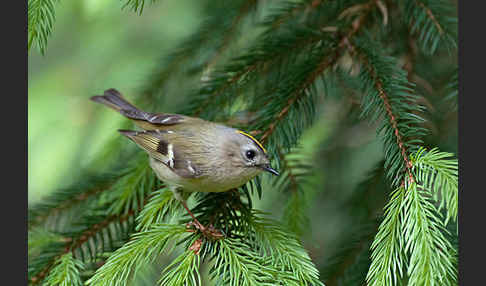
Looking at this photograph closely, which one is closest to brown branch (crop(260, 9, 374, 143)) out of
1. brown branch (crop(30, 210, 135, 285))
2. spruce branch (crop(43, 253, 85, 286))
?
brown branch (crop(30, 210, 135, 285))

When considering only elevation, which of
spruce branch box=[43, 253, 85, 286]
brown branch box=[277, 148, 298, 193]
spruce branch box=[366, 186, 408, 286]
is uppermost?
brown branch box=[277, 148, 298, 193]

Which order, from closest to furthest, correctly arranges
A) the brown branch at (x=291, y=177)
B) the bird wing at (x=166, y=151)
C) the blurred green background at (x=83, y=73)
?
the bird wing at (x=166, y=151)
the brown branch at (x=291, y=177)
the blurred green background at (x=83, y=73)

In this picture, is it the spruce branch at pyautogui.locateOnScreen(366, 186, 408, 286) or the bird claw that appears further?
the bird claw

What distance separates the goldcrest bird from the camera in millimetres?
1645

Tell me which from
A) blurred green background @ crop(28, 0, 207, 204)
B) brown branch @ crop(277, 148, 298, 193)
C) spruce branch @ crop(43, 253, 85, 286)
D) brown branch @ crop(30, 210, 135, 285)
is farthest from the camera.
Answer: blurred green background @ crop(28, 0, 207, 204)

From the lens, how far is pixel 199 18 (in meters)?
2.48

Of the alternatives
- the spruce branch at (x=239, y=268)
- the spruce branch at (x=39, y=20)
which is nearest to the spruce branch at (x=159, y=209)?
the spruce branch at (x=239, y=268)

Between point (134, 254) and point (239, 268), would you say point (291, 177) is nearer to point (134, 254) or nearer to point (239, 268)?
point (239, 268)

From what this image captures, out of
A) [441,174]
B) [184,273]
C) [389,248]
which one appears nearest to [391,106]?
[441,174]

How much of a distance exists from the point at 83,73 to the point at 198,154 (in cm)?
147

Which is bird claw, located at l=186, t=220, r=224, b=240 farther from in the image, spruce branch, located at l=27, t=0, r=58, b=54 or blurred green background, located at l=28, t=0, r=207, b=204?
blurred green background, located at l=28, t=0, r=207, b=204

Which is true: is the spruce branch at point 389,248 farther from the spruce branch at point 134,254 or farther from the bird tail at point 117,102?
the bird tail at point 117,102

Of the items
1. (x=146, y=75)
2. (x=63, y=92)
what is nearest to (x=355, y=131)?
(x=146, y=75)

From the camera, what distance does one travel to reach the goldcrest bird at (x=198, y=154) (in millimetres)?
1645
